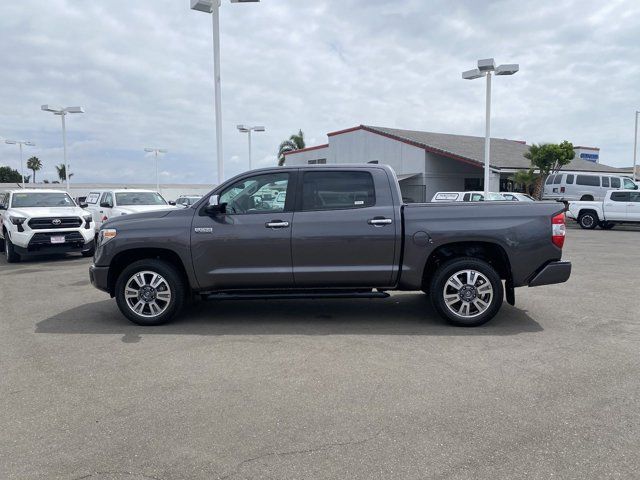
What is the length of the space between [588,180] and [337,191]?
23890mm

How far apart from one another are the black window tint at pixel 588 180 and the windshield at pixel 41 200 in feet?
76.6

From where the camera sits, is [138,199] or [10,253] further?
[138,199]

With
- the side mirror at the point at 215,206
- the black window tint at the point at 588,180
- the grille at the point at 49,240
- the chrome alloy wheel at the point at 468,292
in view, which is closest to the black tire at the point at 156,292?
the side mirror at the point at 215,206

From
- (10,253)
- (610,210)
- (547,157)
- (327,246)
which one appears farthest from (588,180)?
(10,253)

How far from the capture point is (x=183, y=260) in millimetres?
5891

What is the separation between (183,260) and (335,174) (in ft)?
6.74

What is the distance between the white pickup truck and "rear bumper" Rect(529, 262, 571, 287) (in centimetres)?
1789

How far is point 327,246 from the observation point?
5.75 meters

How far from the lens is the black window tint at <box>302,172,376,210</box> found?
5.87m

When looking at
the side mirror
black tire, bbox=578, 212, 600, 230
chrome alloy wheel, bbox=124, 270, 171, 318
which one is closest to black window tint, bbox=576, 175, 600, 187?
black tire, bbox=578, 212, 600, 230

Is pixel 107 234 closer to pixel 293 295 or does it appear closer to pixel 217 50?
pixel 293 295

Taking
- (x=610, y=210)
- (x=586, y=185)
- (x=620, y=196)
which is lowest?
(x=610, y=210)

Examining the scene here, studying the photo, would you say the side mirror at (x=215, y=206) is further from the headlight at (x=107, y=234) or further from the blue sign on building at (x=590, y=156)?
the blue sign on building at (x=590, y=156)

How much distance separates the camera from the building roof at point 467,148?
30188mm
